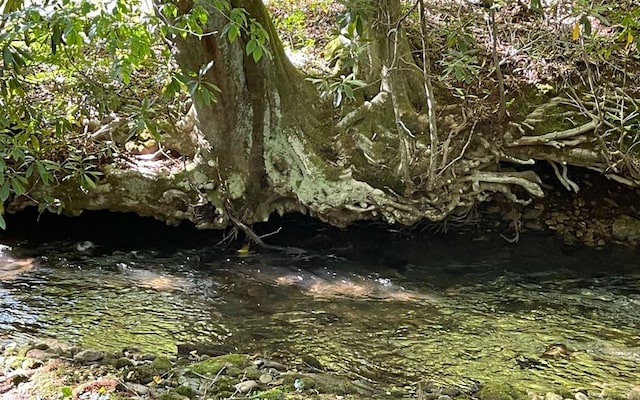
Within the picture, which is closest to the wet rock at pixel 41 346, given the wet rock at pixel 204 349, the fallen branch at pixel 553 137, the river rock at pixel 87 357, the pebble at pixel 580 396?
the river rock at pixel 87 357

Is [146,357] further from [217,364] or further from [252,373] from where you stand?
[252,373]

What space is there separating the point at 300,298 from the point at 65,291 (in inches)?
74.4

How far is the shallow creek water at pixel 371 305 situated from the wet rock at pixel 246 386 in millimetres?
810

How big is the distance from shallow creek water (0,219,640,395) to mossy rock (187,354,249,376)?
516 mm

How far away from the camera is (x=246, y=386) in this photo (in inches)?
107

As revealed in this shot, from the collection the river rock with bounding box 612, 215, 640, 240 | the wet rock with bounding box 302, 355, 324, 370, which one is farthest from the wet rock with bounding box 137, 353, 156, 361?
the river rock with bounding box 612, 215, 640, 240

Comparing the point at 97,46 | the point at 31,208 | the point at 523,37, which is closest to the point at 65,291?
the point at 31,208

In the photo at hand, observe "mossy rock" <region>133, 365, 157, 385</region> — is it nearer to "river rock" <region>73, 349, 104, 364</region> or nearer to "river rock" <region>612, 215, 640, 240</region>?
"river rock" <region>73, 349, 104, 364</region>

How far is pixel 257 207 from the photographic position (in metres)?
5.55

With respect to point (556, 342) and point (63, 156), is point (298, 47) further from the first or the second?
point (556, 342)

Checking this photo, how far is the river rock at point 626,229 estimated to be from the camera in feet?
18.9

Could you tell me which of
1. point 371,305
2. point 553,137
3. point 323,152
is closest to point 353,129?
point 323,152

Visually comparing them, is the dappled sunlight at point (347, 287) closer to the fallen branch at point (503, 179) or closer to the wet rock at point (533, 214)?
the fallen branch at point (503, 179)

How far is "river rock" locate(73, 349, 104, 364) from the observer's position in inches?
118
